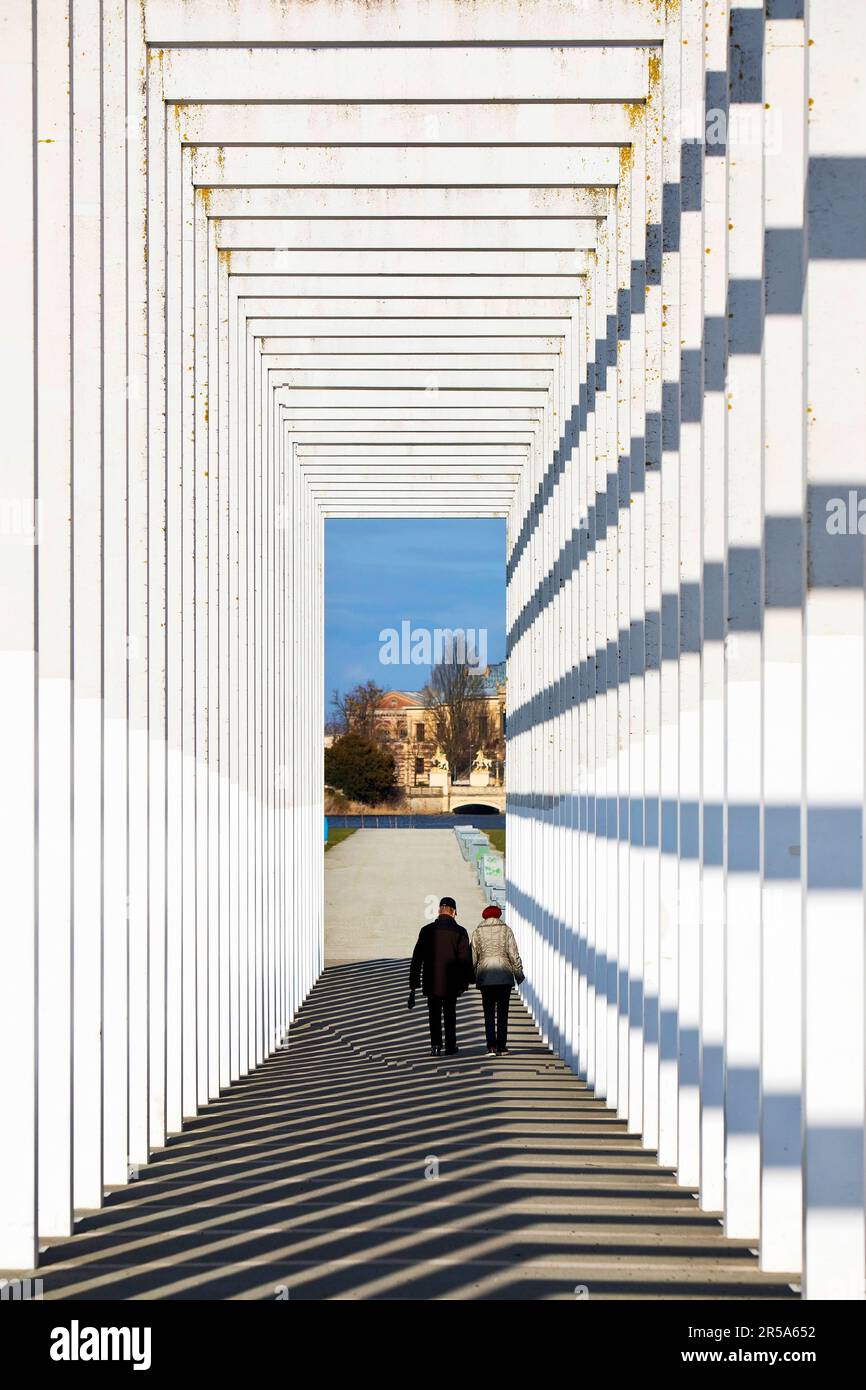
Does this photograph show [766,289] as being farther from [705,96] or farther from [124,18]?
[124,18]

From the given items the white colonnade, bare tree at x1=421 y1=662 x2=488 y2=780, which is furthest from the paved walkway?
bare tree at x1=421 y1=662 x2=488 y2=780

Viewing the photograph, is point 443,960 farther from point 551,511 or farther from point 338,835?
point 338,835

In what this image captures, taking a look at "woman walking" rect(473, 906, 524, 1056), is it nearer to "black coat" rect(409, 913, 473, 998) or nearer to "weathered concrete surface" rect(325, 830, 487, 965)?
"black coat" rect(409, 913, 473, 998)

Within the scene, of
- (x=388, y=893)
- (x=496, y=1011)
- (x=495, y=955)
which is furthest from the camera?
(x=388, y=893)

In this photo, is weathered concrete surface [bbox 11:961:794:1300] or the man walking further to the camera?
the man walking

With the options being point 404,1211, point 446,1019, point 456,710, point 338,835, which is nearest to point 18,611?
point 404,1211

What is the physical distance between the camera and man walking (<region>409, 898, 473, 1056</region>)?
12336 millimetres

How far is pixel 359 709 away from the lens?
9012cm

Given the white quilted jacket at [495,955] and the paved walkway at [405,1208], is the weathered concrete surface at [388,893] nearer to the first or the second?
the white quilted jacket at [495,955]

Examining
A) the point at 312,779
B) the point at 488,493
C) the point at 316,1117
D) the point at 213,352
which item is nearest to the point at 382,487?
the point at 488,493

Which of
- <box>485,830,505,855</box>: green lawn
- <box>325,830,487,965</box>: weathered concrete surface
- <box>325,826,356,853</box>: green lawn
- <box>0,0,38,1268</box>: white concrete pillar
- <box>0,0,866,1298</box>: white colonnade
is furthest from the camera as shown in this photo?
<box>485,830,505,855</box>: green lawn

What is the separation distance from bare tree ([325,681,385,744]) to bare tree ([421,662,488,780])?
128 inches

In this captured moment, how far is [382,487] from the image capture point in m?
20.2

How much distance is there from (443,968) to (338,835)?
47383 mm
